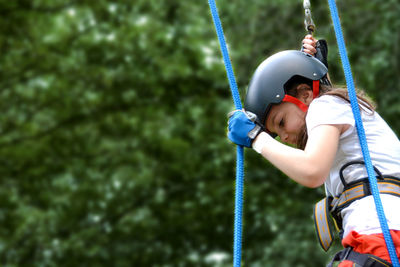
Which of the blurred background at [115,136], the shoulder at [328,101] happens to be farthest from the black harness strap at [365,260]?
the blurred background at [115,136]

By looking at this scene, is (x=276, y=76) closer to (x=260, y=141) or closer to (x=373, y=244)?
(x=260, y=141)

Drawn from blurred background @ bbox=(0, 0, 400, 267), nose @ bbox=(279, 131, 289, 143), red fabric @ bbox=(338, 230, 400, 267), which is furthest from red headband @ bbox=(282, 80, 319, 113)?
blurred background @ bbox=(0, 0, 400, 267)

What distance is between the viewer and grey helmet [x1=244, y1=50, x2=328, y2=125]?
2.31 m

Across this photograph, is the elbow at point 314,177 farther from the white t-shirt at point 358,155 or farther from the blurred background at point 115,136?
the blurred background at point 115,136

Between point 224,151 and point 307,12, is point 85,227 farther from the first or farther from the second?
point 307,12

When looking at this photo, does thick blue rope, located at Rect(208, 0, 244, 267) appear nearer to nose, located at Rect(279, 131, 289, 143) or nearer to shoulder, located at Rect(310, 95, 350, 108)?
nose, located at Rect(279, 131, 289, 143)

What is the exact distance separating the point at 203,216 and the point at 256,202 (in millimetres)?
857

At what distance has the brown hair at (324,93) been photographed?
2195mm

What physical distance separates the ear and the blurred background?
15.5 feet

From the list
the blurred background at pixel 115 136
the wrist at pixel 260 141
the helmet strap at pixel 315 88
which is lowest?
the wrist at pixel 260 141

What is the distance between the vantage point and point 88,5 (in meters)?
7.48

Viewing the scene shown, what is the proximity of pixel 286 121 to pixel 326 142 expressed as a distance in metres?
0.33

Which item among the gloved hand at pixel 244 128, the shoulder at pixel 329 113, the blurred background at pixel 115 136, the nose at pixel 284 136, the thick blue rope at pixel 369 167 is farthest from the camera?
the blurred background at pixel 115 136

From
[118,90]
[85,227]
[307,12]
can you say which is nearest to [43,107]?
[118,90]
